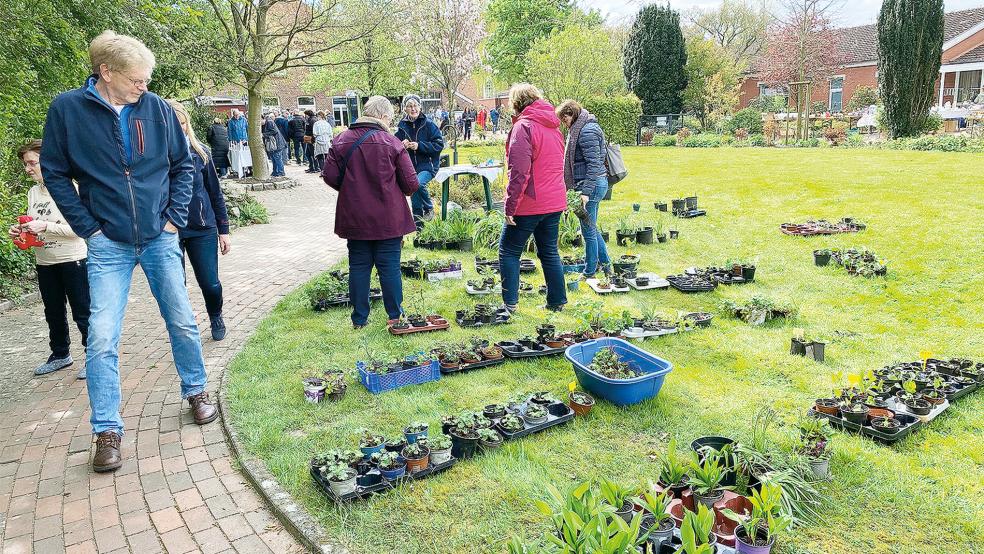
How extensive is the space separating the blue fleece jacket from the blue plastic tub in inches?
99.2

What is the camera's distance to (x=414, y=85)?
3359 cm

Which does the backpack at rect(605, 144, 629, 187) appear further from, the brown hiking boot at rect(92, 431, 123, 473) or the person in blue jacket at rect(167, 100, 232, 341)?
the brown hiking boot at rect(92, 431, 123, 473)

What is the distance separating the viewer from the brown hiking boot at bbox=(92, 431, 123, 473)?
325cm

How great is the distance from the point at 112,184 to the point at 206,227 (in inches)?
65.1

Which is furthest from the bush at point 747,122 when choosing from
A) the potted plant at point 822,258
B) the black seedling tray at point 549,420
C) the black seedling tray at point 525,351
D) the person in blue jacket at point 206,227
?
the black seedling tray at point 549,420

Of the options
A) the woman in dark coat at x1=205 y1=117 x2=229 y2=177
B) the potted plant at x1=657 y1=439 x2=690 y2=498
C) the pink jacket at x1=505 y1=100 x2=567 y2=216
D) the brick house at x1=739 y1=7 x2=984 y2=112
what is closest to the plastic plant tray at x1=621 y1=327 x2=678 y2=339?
the pink jacket at x1=505 y1=100 x2=567 y2=216

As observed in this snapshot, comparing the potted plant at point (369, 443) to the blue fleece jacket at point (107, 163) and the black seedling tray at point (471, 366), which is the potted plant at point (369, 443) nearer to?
the black seedling tray at point (471, 366)

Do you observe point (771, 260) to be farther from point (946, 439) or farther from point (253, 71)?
point (253, 71)

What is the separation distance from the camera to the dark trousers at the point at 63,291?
442 cm

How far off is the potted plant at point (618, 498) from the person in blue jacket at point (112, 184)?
2.50 m

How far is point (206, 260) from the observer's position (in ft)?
16.1

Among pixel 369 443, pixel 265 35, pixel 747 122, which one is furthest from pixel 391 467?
pixel 747 122

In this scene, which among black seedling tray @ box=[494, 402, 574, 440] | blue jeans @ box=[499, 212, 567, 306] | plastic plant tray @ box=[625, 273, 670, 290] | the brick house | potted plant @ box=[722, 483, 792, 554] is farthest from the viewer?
the brick house

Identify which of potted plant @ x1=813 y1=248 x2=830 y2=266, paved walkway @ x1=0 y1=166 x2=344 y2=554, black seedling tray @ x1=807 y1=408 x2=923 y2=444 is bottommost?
paved walkway @ x1=0 y1=166 x2=344 y2=554
